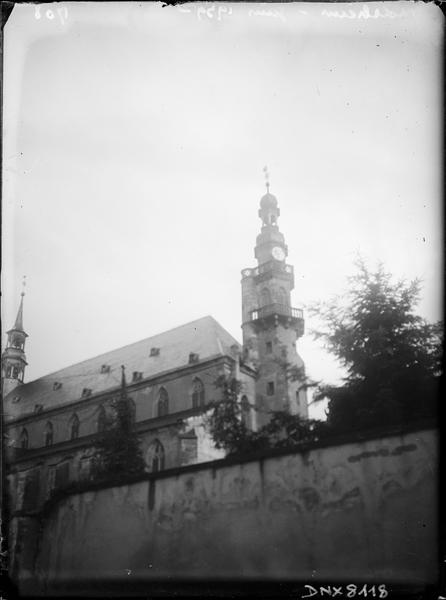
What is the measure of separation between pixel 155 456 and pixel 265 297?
1177cm

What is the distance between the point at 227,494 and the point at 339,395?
5130 mm

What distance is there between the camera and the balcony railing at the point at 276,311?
30.4 m

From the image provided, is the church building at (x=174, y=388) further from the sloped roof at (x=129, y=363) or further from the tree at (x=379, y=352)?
the tree at (x=379, y=352)

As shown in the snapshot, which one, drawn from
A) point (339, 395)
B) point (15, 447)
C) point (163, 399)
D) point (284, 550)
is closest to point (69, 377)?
point (15, 447)

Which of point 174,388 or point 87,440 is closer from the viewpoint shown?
point 174,388

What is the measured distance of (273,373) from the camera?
2916 cm

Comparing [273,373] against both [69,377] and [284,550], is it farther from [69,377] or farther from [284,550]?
[284,550]

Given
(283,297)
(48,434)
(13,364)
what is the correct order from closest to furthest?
1. (283,297)
2. (48,434)
3. (13,364)

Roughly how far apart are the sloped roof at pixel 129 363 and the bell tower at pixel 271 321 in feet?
5.86

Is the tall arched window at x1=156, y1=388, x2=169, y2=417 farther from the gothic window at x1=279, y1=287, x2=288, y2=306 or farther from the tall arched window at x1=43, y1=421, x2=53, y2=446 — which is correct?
the tall arched window at x1=43, y1=421, x2=53, y2=446

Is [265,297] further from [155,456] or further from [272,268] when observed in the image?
[155,456]

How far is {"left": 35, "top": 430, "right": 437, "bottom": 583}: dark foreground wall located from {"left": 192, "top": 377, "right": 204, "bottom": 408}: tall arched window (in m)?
15.1

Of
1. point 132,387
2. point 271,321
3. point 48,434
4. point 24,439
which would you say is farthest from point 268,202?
point 24,439

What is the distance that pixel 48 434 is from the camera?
35562mm
